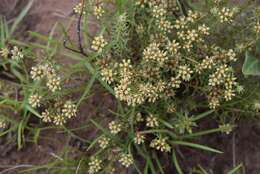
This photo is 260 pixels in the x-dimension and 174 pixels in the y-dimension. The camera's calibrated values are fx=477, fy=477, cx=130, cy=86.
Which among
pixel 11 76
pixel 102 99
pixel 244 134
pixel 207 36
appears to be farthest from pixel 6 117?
pixel 244 134

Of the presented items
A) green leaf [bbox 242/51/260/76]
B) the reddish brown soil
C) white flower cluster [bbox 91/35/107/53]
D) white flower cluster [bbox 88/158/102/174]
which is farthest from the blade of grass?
green leaf [bbox 242/51/260/76]

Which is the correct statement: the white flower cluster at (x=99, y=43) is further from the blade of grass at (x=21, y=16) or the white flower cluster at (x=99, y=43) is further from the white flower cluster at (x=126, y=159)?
the blade of grass at (x=21, y=16)

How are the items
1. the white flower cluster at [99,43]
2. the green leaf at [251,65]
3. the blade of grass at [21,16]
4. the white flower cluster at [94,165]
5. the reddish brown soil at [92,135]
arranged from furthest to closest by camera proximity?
1. the blade of grass at [21,16]
2. the reddish brown soil at [92,135]
3. the white flower cluster at [94,165]
4. the green leaf at [251,65]
5. the white flower cluster at [99,43]

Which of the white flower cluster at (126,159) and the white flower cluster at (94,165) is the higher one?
the white flower cluster at (126,159)

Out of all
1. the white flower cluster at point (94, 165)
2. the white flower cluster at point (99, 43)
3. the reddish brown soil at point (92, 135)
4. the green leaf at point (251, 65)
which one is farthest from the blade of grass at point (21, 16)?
the green leaf at point (251, 65)

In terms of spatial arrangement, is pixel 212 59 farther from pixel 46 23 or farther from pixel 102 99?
pixel 46 23

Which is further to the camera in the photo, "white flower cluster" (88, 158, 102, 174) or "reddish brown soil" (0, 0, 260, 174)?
"reddish brown soil" (0, 0, 260, 174)

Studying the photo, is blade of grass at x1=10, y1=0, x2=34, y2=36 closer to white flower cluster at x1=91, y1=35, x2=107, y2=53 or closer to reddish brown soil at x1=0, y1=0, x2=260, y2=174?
reddish brown soil at x1=0, y1=0, x2=260, y2=174

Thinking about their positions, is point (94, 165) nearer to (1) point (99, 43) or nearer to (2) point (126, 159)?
(2) point (126, 159)

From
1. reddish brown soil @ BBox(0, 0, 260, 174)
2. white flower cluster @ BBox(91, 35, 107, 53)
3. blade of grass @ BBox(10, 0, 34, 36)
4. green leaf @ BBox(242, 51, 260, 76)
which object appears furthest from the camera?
blade of grass @ BBox(10, 0, 34, 36)

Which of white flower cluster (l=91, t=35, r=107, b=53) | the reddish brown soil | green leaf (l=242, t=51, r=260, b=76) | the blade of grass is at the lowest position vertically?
the reddish brown soil
